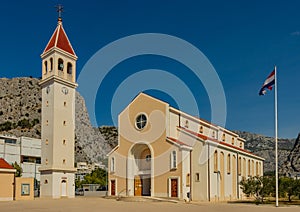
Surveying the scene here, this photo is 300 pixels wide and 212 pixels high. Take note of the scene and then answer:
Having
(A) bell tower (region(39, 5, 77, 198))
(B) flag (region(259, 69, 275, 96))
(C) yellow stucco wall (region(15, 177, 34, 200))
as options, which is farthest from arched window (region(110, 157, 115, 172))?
(B) flag (region(259, 69, 275, 96))

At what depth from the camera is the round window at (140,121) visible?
4919 cm

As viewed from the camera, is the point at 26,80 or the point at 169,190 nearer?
the point at 169,190

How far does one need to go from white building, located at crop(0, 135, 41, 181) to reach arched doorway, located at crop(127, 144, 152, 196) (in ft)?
138

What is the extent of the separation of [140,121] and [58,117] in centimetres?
1087

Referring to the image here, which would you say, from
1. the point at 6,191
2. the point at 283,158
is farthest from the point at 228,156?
the point at 283,158

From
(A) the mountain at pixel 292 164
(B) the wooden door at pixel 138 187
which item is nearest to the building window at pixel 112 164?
(B) the wooden door at pixel 138 187

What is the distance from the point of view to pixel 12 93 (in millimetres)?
146500

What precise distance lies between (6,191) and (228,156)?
93.0 ft

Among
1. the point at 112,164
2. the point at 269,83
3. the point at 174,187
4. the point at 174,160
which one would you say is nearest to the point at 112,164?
the point at 112,164

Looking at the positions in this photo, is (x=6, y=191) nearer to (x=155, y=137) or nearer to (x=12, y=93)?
(x=155, y=137)

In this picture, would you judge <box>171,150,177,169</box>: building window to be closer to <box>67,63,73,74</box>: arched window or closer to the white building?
<box>67,63,73,74</box>: arched window

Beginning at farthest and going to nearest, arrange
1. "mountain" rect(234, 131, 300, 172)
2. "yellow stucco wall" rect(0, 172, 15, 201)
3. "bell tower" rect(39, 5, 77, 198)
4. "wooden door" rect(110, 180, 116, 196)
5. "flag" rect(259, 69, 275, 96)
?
"mountain" rect(234, 131, 300, 172) < "wooden door" rect(110, 180, 116, 196) < "bell tower" rect(39, 5, 77, 198) < "yellow stucco wall" rect(0, 172, 15, 201) < "flag" rect(259, 69, 275, 96)

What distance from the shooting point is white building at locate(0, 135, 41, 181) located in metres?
81.6

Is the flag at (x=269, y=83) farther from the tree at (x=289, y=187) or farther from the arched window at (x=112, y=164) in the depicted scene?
the arched window at (x=112, y=164)
